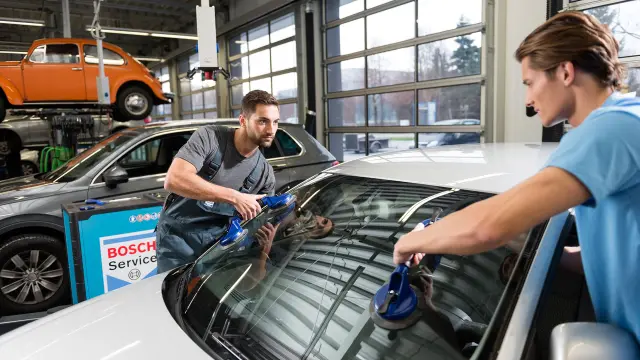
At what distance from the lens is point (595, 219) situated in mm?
975

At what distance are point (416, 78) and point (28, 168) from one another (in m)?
8.13

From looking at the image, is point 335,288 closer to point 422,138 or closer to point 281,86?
point 422,138

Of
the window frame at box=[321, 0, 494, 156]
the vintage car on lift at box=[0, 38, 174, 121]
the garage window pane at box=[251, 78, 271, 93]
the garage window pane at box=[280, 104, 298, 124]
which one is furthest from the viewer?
the garage window pane at box=[251, 78, 271, 93]

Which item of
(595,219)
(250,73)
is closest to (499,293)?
(595,219)

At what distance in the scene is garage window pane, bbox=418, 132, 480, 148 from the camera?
6908 millimetres

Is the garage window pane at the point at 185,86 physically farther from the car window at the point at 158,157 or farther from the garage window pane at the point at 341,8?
the car window at the point at 158,157

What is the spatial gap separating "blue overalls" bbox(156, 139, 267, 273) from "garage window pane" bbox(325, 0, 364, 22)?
703 centimetres

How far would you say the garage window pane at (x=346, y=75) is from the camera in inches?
349

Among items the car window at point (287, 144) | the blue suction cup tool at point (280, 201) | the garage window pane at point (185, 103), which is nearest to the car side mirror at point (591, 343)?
the blue suction cup tool at point (280, 201)

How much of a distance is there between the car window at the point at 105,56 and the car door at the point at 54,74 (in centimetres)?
15

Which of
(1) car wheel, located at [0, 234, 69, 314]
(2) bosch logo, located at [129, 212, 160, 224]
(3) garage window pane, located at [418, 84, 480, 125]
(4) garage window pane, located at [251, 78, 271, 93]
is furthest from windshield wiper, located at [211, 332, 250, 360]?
(4) garage window pane, located at [251, 78, 271, 93]

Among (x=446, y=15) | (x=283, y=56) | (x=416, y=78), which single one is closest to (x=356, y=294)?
(x=446, y=15)

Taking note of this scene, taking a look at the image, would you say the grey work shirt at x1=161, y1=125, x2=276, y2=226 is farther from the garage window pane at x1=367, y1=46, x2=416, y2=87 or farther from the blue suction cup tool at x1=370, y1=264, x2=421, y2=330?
the garage window pane at x1=367, y1=46, x2=416, y2=87

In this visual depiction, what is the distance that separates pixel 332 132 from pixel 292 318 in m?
8.55
